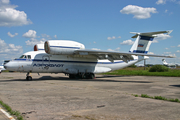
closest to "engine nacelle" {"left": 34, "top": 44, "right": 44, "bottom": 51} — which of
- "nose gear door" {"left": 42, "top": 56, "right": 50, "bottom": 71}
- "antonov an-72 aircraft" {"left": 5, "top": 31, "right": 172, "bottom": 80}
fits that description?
"antonov an-72 aircraft" {"left": 5, "top": 31, "right": 172, "bottom": 80}

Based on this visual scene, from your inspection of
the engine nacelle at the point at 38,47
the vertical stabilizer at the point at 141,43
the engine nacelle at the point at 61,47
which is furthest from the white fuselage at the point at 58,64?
the vertical stabilizer at the point at 141,43

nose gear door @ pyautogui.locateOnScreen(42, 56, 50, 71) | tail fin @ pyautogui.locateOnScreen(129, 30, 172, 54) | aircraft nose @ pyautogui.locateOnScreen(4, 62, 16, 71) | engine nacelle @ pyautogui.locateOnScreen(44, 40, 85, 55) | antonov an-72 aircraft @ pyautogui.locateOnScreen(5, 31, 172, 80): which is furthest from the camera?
tail fin @ pyautogui.locateOnScreen(129, 30, 172, 54)

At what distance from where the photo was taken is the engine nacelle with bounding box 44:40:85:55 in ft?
56.2

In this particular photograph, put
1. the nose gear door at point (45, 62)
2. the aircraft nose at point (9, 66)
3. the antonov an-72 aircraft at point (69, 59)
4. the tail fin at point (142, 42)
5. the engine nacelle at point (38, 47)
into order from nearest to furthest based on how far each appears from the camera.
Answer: the aircraft nose at point (9, 66), the antonov an-72 aircraft at point (69, 59), the nose gear door at point (45, 62), the engine nacelle at point (38, 47), the tail fin at point (142, 42)

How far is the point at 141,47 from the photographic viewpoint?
77.6 feet

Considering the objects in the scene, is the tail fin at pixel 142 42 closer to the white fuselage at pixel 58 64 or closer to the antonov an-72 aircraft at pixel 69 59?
the antonov an-72 aircraft at pixel 69 59

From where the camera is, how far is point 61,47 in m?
17.5

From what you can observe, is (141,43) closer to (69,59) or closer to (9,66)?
(69,59)

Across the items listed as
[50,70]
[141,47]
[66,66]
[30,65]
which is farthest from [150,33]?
[30,65]

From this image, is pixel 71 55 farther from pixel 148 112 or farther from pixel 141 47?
pixel 148 112

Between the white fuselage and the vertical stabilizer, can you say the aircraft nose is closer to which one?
the white fuselage

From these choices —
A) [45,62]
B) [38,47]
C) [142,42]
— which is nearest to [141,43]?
[142,42]

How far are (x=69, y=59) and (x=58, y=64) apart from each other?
57.1 inches

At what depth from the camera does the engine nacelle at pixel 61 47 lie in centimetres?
1714
